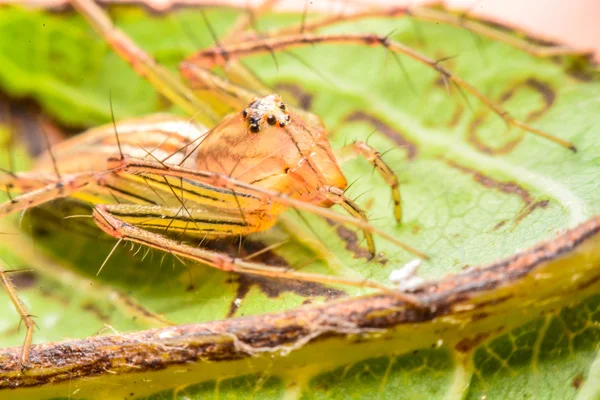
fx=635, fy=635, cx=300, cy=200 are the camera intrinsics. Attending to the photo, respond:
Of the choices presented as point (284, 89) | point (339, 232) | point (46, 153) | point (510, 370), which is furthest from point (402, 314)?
point (46, 153)

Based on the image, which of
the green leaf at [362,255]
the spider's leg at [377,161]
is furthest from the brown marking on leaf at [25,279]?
the spider's leg at [377,161]

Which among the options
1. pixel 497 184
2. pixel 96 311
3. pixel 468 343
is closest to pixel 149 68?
pixel 96 311

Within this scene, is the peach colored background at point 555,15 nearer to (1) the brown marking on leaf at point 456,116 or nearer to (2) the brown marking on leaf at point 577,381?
(1) the brown marking on leaf at point 456,116

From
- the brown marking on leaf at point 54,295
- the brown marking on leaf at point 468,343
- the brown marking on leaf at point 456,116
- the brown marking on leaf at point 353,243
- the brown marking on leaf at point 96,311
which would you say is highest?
the brown marking on leaf at point 456,116

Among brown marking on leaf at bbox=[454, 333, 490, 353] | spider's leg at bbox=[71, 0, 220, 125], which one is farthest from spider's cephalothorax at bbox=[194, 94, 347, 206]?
brown marking on leaf at bbox=[454, 333, 490, 353]

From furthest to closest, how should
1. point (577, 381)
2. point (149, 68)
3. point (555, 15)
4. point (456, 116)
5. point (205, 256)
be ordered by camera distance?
point (555, 15) → point (149, 68) → point (456, 116) → point (205, 256) → point (577, 381)

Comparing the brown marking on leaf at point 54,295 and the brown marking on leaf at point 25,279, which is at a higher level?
the brown marking on leaf at point 25,279

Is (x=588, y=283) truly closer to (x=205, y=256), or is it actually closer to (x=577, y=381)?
(x=577, y=381)
